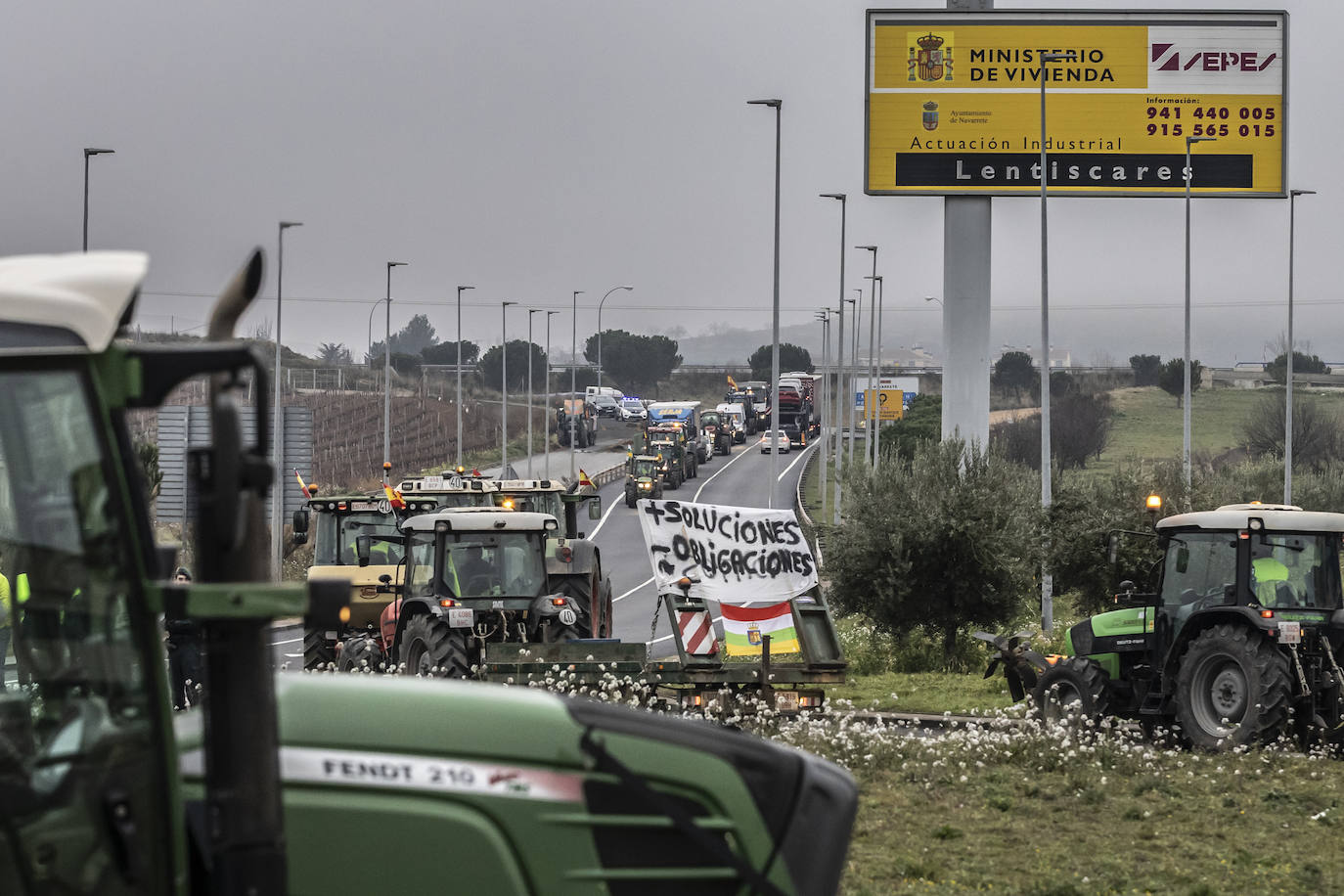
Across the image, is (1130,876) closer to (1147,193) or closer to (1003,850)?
(1003,850)

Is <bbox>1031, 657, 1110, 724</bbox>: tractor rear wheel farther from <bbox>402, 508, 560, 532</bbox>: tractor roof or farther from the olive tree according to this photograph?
the olive tree

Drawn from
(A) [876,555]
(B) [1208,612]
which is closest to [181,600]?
(B) [1208,612]

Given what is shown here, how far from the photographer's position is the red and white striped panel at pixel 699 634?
1711 centimetres

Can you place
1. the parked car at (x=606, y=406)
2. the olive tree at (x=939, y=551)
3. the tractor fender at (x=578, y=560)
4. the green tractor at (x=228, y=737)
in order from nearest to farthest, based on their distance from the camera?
the green tractor at (x=228, y=737) < the tractor fender at (x=578, y=560) < the olive tree at (x=939, y=551) < the parked car at (x=606, y=406)

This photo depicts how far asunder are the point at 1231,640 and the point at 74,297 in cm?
1248

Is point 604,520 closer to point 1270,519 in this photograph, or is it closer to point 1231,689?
point 1270,519

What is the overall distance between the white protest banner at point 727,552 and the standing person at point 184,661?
504cm

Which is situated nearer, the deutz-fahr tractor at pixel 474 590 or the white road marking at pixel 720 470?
the deutz-fahr tractor at pixel 474 590

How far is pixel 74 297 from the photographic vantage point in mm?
3713

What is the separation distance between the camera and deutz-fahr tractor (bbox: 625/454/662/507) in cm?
6488

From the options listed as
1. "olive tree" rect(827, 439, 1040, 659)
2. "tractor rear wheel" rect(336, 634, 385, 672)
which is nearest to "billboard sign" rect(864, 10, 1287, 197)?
"olive tree" rect(827, 439, 1040, 659)

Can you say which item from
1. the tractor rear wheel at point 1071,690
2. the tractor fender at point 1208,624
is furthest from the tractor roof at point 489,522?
the tractor fender at point 1208,624

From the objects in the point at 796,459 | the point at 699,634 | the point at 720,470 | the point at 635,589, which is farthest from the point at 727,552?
the point at 796,459

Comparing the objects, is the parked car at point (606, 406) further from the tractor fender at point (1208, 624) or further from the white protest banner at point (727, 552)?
the tractor fender at point (1208, 624)
